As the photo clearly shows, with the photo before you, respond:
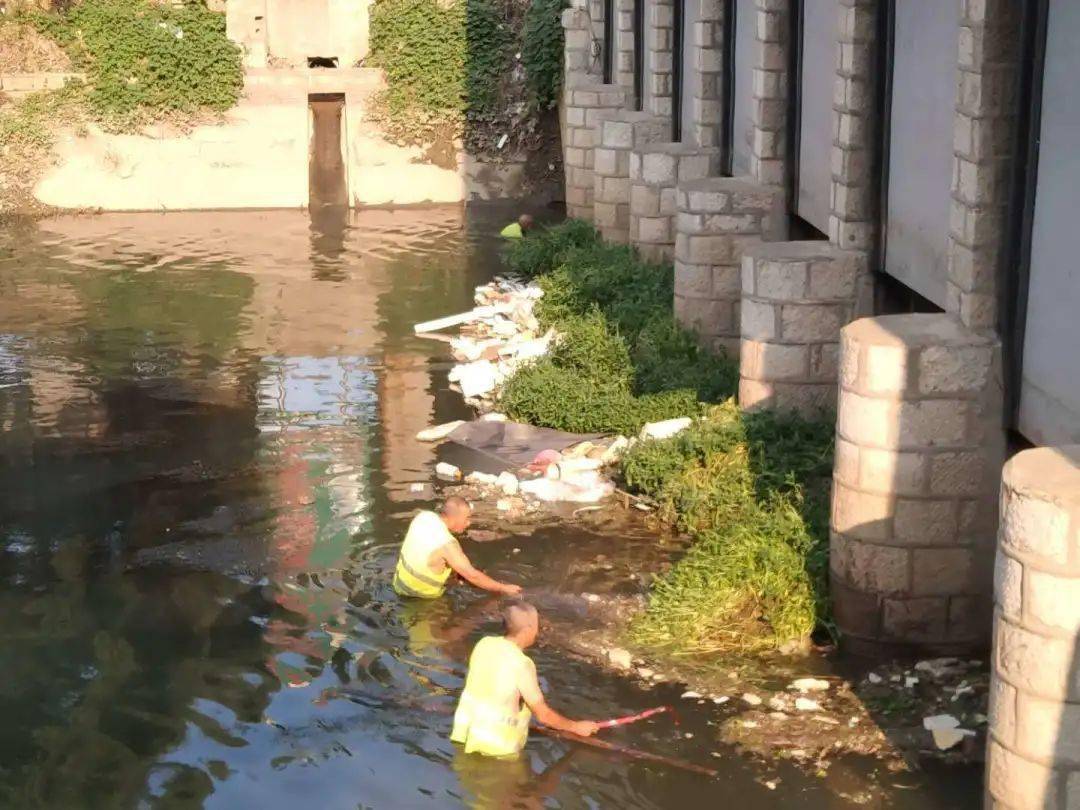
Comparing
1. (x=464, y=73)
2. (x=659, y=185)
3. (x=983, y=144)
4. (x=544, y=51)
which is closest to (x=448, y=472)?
(x=983, y=144)

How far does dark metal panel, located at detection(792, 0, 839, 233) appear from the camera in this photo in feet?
46.3

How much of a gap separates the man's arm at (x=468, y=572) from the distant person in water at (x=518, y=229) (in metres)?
15.4

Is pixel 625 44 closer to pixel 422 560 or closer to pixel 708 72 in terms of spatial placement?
pixel 708 72

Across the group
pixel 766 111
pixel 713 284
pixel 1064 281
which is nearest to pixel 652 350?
pixel 713 284

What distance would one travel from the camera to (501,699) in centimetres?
851

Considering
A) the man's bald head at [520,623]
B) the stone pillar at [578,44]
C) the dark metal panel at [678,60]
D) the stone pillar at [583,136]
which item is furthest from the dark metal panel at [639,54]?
the man's bald head at [520,623]

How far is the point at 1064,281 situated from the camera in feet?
29.3

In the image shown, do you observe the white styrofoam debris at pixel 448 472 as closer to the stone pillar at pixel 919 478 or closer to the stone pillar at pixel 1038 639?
the stone pillar at pixel 919 478

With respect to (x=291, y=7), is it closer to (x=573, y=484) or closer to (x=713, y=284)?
(x=713, y=284)

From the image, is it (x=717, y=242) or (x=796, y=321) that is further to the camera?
(x=717, y=242)

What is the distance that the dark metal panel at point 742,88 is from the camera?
17.1 meters

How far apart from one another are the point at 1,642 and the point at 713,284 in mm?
7602

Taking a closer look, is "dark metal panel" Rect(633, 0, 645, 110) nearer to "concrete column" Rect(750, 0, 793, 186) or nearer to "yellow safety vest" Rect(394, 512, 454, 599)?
"concrete column" Rect(750, 0, 793, 186)

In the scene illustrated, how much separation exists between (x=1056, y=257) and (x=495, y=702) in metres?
3.92
